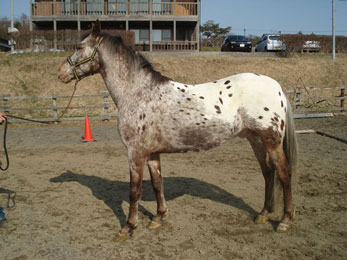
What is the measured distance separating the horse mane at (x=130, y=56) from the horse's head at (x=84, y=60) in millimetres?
121

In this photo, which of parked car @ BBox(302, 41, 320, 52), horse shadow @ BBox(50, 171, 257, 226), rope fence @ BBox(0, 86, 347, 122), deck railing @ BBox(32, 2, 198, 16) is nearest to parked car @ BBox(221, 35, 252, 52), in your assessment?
deck railing @ BBox(32, 2, 198, 16)

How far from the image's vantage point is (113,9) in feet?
92.3

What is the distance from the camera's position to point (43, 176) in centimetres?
638

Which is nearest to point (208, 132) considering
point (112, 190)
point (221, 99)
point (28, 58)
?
point (221, 99)

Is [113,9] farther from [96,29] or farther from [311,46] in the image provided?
[96,29]

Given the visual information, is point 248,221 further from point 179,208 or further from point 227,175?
point 227,175

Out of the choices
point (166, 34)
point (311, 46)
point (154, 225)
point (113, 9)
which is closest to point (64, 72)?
point (154, 225)

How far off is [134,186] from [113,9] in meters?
27.3

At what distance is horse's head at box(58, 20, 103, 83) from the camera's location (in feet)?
13.4

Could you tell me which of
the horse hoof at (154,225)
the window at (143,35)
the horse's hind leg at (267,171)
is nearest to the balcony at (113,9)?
the window at (143,35)

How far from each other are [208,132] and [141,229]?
157 cm

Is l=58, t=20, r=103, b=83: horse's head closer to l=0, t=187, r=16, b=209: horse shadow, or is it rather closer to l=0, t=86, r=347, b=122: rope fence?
l=0, t=187, r=16, b=209: horse shadow

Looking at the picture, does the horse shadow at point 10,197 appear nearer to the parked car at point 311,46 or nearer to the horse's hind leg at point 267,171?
the horse's hind leg at point 267,171

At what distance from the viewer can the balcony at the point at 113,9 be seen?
27.0 m
